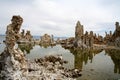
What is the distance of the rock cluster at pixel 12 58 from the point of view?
29.6m

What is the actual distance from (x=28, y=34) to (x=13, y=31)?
469ft

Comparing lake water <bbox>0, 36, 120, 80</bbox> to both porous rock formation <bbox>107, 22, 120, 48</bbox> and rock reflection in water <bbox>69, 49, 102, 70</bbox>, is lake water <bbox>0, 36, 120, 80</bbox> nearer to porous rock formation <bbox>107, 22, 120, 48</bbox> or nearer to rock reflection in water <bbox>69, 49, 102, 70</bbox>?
rock reflection in water <bbox>69, 49, 102, 70</bbox>

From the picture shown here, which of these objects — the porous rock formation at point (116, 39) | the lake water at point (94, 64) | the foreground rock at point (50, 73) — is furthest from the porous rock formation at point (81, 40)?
the foreground rock at point (50, 73)

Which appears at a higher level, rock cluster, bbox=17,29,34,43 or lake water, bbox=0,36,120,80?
rock cluster, bbox=17,29,34,43

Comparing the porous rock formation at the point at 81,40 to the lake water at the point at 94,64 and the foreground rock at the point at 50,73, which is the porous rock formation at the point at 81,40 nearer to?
the lake water at the point at 94,64

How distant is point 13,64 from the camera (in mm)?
30203

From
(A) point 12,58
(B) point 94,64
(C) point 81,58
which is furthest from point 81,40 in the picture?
(A) point 12,58

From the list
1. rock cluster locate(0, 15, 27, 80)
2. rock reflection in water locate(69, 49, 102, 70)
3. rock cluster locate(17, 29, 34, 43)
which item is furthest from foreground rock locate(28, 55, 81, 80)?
rock cluster locate(17, 29, 34, 43)

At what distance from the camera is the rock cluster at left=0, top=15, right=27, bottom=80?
29.6m

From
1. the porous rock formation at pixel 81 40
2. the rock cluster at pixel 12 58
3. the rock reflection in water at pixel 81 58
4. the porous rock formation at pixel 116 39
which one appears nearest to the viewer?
the rock cluster at pixel 12 58

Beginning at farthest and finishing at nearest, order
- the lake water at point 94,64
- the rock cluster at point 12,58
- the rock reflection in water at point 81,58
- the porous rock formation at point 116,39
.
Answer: the porous rock formation at point 116,39 < the rock reflection in water at point 81,58 < the lake water at point 94,64 < the rock cluster at point 12,58

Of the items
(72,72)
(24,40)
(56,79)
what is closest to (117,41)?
(24,40)

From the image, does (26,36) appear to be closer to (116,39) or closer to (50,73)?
(116,39)

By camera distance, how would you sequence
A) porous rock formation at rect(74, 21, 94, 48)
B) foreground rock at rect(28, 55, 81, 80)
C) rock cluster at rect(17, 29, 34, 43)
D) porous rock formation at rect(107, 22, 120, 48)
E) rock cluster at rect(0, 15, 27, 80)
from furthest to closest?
rock cluster at rect(17, 29, 34, 43) → porous rock formation at rect(107, 22, 120, 48) → porous rock formation at rect(74, 21, 94, 48) → foreground rock at rect(28, 55, 81, 80) → rock cluster at rect(0, 15, 27, 80)
